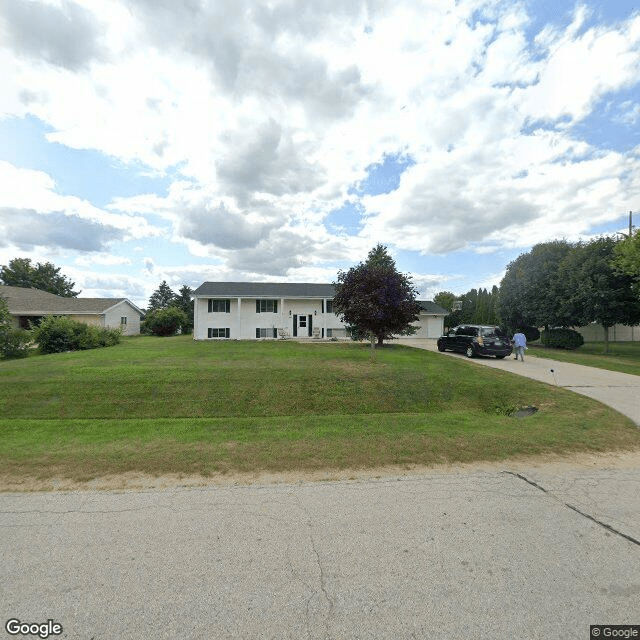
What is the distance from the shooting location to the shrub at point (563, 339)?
2372cm

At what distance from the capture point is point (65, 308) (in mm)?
31250

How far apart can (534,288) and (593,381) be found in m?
15.1

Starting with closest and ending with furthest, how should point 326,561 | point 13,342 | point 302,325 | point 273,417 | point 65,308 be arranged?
1. point 326,561
2. point 273,417
3. point 13,342
4. point 302,325
5. point 65,308

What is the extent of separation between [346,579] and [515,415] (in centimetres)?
752

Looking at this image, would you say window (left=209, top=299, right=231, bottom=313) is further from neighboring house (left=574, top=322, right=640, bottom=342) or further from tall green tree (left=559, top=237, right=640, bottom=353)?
neighboring house (left=574, top=322, right=640, bottom=342)

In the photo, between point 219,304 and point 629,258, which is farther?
point 219,304

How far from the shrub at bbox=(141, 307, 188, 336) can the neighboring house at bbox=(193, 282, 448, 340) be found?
775 cm

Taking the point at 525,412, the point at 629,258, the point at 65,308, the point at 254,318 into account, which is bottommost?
the point at 525,412

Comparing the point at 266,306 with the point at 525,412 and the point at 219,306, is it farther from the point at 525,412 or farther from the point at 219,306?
the point at 525,412

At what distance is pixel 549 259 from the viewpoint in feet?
81.9

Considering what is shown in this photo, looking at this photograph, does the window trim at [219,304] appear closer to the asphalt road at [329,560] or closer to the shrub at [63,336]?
the shrub at [63,336]

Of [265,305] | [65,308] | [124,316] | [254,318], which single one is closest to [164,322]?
[124,316]

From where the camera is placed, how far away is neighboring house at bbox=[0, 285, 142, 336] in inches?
1182

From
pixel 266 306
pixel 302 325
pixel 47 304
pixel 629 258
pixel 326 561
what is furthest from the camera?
pixel 47 304
